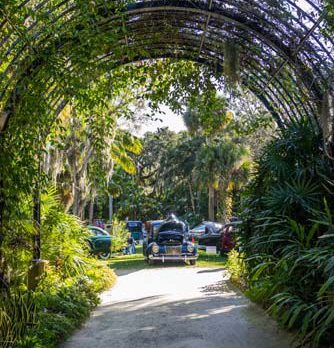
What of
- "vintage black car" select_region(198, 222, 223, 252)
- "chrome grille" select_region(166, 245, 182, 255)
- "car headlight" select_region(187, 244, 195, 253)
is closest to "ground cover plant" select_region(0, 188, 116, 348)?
"chrome grille" select_region(166, 245, 182, 255)

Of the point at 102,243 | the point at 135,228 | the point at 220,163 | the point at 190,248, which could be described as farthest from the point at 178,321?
the point at 135,228

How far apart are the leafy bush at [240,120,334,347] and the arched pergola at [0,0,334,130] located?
1010 mm

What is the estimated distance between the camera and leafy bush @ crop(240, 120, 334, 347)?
16.6 ft

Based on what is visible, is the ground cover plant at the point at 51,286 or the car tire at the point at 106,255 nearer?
the ground cover plant at the point at 51,286

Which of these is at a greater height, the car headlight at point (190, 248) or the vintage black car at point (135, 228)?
the vintage black car at point (135, 228)

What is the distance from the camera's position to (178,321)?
7.23m

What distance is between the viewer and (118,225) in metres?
23.8

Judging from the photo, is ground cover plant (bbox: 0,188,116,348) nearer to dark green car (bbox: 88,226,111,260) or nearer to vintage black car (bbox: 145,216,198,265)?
vintage black car (bbox: 145,216,198,265)

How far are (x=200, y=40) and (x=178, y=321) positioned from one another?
17.3ft

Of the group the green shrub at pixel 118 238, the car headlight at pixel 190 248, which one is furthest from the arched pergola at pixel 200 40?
the green shrub at pixel 118 238

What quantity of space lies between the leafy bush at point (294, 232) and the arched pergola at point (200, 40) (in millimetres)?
1010

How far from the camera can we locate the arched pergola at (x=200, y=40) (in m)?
6.12

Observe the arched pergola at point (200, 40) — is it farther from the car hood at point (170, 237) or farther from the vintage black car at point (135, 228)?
the vintage black car at point (135, 228)

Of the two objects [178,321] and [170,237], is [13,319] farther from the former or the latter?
[170,237]
